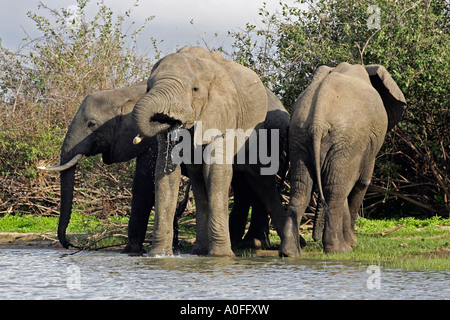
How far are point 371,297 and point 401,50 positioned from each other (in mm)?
6750

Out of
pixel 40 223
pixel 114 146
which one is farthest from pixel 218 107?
pixel 40 223

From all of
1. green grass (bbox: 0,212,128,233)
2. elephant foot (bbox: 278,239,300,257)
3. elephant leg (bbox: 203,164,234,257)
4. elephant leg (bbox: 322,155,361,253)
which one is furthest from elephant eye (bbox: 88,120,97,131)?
elephant leg (bbox: 322,155,361,253)

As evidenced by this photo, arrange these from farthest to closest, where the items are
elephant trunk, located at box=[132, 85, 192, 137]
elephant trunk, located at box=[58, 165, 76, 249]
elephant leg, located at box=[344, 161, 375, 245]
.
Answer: elephant leg, located at box=[344, 161, 375, 245] → elephant trunk, located at box=[58, 165, 76, 249] → elephant trunk, located at box=[132, 85, 192, 137]

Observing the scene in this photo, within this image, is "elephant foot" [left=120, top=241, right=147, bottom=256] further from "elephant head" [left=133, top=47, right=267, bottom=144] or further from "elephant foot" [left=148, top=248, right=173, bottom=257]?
"elephant head" [left=133, top=47, right=267, bottom=144]

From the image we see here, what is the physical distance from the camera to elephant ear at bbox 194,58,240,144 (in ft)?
30.2

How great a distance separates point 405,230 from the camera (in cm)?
1166

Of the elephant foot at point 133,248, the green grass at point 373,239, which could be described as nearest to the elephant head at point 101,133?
the elephant foot at point 133,248

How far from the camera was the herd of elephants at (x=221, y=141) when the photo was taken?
9.01m

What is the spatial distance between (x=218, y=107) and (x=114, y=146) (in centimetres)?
167

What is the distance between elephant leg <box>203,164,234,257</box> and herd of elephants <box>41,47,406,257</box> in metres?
0.01

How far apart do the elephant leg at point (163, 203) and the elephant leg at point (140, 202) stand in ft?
2.60

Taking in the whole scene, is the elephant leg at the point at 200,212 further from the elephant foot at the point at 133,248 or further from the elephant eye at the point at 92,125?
the elephant eye at the point at 92,125

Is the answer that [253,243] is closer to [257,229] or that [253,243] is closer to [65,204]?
Answer: [257,229]
